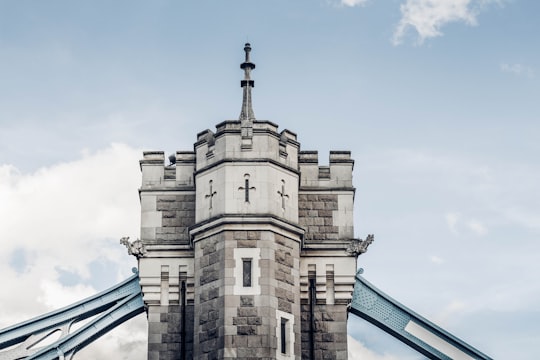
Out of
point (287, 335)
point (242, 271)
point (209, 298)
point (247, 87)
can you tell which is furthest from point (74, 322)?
point (247, 87)

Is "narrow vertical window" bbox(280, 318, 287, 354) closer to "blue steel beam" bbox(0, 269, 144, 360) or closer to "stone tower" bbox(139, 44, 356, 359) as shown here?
"stone tower" bbox(139, 44, 356, 359)

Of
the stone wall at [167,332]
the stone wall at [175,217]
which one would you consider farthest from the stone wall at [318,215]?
the stone wall at [167,332]

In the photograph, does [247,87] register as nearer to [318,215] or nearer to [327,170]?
[327,170]

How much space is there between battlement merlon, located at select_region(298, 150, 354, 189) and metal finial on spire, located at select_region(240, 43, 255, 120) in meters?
1.64

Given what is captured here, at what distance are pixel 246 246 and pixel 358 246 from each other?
3249 mm

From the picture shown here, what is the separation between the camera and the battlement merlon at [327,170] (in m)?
32.2

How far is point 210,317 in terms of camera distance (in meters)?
29.3

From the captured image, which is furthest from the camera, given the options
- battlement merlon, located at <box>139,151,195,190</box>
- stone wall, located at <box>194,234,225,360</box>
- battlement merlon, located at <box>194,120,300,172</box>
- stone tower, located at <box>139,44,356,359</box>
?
battlement merlon, located at <box>139,151,195,190</box>

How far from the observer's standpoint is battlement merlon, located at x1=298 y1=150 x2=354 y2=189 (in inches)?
1268

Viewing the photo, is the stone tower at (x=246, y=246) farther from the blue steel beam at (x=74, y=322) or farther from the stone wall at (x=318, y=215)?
the blue steel beam at (x=74, y=322)

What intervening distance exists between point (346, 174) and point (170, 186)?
14.3 feet

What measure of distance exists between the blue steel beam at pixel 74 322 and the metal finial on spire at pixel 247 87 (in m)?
4.82

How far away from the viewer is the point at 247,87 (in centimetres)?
3291

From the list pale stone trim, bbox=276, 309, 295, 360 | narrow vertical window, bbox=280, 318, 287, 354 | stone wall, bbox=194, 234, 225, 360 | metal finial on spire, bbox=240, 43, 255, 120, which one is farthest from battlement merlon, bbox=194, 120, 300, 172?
narrow vertical window, bbox=280, 318, 287, 354
